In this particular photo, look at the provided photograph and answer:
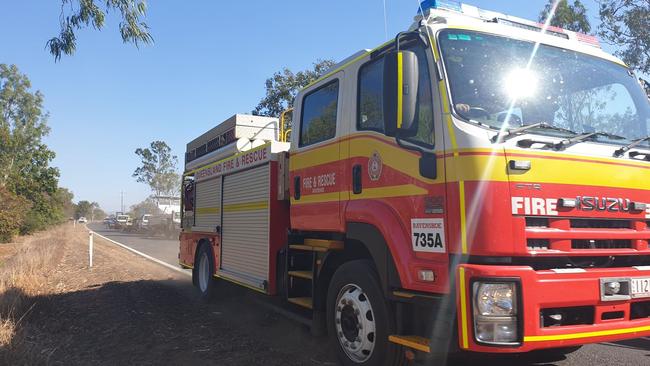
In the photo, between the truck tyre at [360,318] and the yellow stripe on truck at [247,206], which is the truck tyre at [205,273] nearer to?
the yellow stripe on truck at [247,206]

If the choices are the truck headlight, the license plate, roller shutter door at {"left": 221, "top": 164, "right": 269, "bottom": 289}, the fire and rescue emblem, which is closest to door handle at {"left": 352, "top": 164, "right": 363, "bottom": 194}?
the fire and rescue emblem

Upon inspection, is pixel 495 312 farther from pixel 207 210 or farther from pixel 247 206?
pixel 207 210

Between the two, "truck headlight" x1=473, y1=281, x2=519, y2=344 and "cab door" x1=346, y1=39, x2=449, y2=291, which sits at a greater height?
"cab door" x1=346, y1=39, x2=449, y2=291

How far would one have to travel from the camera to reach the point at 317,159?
532cm

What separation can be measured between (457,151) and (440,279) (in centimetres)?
92

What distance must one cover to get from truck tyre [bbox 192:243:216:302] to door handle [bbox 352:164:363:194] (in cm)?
463

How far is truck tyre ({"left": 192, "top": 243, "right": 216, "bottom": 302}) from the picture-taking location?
8.58m

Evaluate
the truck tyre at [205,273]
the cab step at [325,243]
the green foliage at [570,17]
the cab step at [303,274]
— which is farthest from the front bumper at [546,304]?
the green foliage at [570,17]

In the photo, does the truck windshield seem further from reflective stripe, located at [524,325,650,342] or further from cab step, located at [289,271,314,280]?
Answer: cab step, located at [289,271,314,280]

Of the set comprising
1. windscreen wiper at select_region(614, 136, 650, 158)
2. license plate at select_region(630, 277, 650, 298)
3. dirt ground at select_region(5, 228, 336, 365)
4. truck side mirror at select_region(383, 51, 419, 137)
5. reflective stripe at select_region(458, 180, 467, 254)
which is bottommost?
dirt ground at select_region(5, 228, 336, 365)

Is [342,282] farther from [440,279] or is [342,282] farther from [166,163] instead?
[166,163]

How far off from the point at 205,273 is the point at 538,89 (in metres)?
6.75

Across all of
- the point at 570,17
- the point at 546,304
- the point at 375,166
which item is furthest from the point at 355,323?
the point at 570,17

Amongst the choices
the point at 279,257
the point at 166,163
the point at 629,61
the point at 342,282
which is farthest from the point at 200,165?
the point at 166,163
